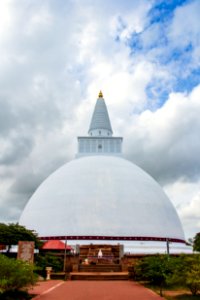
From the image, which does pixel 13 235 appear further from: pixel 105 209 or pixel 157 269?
pixel 157 269

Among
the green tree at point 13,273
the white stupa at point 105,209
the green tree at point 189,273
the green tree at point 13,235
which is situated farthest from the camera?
the white stupa at point 105,209

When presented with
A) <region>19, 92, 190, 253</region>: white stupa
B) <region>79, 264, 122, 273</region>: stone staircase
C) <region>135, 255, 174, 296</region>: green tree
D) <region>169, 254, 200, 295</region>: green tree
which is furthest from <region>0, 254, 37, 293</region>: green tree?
<region>19, 92, 190, 253</region>: white stupa

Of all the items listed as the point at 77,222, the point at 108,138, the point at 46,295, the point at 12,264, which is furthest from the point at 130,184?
the point at 12,264

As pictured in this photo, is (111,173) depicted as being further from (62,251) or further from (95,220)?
(62,251)

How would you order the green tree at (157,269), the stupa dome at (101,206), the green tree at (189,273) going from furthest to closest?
the stupa dome at (101,206) → the green tree at (157,269) → the green tree at (189,273)

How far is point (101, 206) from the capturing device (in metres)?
27.6

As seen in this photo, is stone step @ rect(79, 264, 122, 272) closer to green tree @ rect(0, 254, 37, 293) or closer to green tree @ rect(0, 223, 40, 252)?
green tree @ rect(0, 223, 40, 252)

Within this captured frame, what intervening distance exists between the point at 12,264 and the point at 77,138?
28.9 meters

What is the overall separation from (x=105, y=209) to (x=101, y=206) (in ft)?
1.32

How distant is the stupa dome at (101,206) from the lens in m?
26.7

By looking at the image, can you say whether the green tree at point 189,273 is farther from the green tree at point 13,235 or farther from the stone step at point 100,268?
the green tree at point 13,235

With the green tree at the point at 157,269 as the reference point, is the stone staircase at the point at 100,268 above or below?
above

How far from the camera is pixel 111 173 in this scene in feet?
99.1

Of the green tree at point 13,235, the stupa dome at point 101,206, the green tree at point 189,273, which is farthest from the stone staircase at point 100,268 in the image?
the green tree at point 189,273
